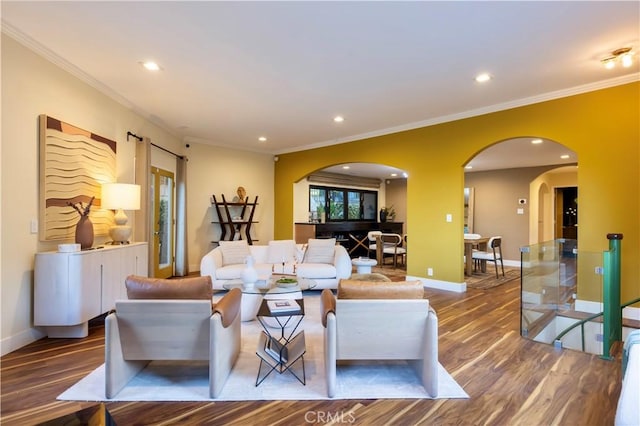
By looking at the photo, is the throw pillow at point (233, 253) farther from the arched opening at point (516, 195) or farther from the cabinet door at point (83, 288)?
the arched opening at point (516, 195)

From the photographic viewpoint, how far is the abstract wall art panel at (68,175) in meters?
3.27

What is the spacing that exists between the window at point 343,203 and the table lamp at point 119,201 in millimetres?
5555

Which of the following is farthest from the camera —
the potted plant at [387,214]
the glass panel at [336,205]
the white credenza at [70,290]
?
the potted plant at [387,214]

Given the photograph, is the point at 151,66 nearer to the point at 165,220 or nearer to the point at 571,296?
the point at 165,220

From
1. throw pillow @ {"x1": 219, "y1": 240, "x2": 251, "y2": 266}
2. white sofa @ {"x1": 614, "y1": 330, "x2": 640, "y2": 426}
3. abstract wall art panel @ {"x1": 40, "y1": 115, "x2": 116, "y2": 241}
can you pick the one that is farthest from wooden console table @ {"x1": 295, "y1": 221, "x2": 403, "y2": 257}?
white sofa @ {"x1": 614, "y1": 330, "x2": 640, "y2": 426}

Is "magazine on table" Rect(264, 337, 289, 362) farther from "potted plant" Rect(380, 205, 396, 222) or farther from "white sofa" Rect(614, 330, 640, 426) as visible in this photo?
"potted plant" Rect(380, 205, 396, 222)

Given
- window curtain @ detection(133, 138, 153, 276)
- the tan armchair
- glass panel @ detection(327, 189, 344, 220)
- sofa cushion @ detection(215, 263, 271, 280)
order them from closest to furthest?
the tan armchair, sofa cushion @ detection(215, 263, 271, 280), window curtain @ detection(133, 138, 153, 276), glass panel @ detection(327, 189, 344, 220)

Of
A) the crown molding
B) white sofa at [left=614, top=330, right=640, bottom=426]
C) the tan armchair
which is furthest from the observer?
the crown molding

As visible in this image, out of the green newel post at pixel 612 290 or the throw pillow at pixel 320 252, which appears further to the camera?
the throw pillow at pixel 320 252

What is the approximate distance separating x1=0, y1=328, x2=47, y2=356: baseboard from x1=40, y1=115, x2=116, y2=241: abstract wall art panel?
897 millimetres

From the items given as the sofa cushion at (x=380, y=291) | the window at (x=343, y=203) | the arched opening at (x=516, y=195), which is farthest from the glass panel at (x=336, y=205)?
the sofa cushion at (x=380, y=291)

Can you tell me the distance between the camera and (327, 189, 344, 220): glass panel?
10.1m

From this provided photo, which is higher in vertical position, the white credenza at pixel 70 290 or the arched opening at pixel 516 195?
the arched opening at pixel 516 195

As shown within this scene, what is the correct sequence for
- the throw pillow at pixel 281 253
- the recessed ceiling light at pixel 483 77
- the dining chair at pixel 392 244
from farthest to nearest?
the dining chair at pixel 392 244
the throw pillow at pixel 281 253
the recessed ceiling light at pixel 483 77
